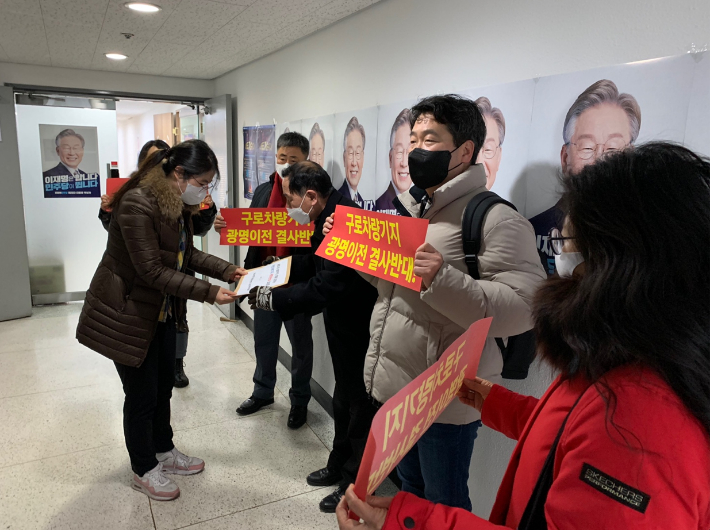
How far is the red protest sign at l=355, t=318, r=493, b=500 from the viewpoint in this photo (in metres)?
0.71

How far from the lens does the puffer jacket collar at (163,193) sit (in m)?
1.97

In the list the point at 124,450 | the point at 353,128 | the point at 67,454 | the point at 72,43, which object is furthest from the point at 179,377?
the point at 72,43

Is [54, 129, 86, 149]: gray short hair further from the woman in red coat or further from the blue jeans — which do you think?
the woman in red coat

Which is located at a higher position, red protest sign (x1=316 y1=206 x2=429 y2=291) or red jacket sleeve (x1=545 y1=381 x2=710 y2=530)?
red protest sign (x1=316 y1=206 x2=429 y2=291)

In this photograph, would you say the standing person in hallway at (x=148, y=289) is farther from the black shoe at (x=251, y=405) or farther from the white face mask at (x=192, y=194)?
the black shoe at (x=251, y=405)

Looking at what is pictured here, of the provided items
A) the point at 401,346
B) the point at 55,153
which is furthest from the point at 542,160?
the point at 55,153

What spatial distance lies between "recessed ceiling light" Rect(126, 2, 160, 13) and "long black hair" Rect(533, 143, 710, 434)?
2786mm

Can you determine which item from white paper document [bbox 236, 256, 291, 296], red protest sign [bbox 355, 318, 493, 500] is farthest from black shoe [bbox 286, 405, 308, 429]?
red protest sign [bbox 355, 318, 493, 500]

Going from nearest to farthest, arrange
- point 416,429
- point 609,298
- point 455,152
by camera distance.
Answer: point 609,298 → point 416,429 → point 455,152

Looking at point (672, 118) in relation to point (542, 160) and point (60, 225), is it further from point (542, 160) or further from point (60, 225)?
point (60, 225)

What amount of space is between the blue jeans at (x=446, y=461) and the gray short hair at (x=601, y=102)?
38.1 inches

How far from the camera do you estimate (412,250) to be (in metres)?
1.34

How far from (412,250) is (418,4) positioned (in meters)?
1.38

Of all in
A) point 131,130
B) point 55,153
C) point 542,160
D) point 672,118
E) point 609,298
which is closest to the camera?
point 609,298
